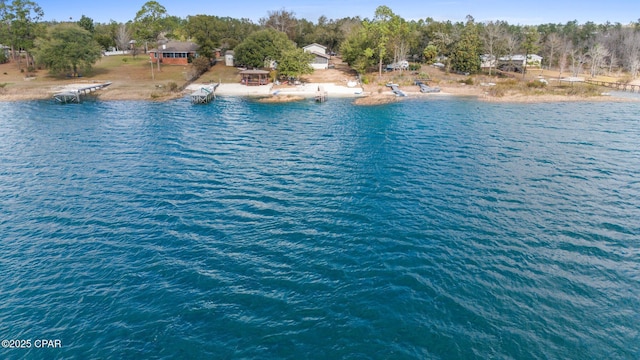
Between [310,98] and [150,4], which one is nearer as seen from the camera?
[310,98]

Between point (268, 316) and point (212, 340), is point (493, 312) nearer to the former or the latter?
point (268, 316)

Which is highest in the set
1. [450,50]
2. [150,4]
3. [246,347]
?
[150,4]

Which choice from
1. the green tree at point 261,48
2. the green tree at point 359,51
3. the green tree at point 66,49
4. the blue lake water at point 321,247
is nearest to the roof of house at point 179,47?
the green tree at point 261,48

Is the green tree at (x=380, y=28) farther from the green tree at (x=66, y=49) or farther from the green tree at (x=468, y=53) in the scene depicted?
the green tree at (x=66, y=49)

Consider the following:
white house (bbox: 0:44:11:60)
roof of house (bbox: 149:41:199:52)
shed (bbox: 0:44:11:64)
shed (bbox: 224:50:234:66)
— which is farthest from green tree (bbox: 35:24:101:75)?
shed (bbox: 224:50:234:66)

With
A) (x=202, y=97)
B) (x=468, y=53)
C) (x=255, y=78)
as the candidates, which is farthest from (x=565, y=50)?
(x=202, y=97)

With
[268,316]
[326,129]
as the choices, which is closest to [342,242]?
[268,316]
